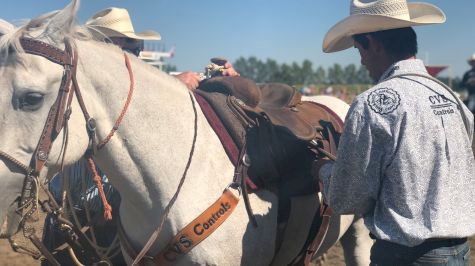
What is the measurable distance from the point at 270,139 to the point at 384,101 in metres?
0.86

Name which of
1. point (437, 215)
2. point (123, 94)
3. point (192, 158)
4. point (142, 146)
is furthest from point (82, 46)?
point (437, 215)

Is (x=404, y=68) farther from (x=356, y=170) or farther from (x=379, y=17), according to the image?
(x=356, y=170)

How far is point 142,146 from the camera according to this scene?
227cm

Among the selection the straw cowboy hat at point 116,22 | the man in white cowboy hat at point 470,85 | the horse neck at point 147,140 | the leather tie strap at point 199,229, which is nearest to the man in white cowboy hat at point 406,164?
the leather tie strap at point 199,229

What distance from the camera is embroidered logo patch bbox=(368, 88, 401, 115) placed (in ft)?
6.20

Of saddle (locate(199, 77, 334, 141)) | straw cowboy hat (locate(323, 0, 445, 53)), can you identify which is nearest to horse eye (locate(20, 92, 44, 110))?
saddle (locate(199, 77, 334, 141))

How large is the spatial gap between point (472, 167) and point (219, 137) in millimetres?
1169

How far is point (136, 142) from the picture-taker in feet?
7.42

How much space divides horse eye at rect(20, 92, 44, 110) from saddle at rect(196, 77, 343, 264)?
0.93 meters

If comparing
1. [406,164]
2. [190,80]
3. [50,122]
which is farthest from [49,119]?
[406,164]

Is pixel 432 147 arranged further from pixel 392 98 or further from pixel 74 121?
pixel 74 121

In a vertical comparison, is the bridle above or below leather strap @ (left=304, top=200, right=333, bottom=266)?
above

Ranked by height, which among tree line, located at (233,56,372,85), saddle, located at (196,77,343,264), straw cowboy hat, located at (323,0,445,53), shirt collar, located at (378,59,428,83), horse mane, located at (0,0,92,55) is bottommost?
tree line, located at (233,56,372,85)

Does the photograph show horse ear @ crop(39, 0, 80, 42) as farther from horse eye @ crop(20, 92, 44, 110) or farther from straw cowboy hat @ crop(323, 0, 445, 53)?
straw cowboy hat @ crop(323, 0, 445, 53)
